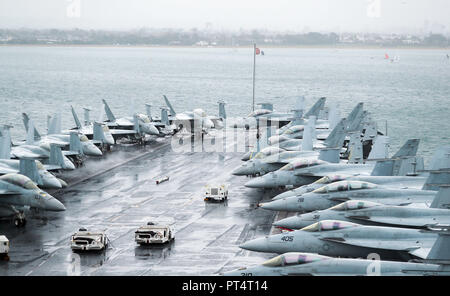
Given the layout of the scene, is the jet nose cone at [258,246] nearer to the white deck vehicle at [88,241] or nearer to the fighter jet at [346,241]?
the fighter jet at [346,241]

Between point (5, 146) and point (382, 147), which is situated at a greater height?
point (382, 147)

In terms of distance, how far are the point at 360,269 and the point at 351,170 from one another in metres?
23.7

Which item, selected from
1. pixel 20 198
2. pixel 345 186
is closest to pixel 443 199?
pixel 345 186

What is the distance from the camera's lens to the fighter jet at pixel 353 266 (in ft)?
104

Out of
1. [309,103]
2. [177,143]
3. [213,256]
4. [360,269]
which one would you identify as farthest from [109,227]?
[309,103]

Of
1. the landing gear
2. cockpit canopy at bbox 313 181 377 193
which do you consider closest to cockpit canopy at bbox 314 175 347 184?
cockpit canopy at bbox 313 181 377 193

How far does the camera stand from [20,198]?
4878 centimetres

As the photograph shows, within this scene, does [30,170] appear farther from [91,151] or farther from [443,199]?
[443,199]

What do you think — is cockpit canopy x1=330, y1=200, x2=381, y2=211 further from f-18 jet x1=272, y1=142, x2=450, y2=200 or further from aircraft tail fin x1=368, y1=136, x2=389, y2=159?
aircraft tail fin x1=368, y1=136, x2=389, y2=159

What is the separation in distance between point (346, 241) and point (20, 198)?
2291 centimetres

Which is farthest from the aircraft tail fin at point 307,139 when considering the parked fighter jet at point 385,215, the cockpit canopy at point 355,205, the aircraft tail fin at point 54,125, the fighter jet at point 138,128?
the aircraft tail fin at point 54,125

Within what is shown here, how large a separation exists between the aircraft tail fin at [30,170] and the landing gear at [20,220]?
19.5 ft

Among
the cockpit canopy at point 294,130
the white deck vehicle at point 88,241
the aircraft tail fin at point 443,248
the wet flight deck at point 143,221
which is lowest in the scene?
the wet flight deck at point 143,221

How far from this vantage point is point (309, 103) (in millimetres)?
192875
